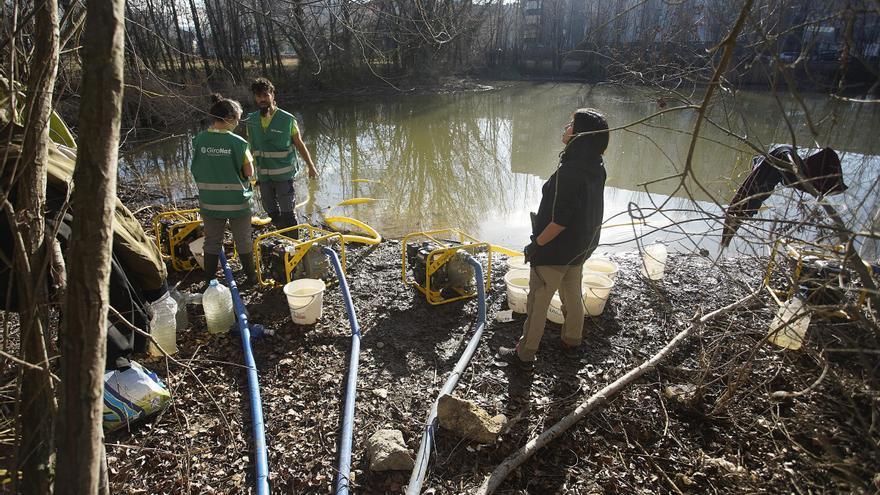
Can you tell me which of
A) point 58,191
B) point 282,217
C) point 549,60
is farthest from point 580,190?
point 549,60

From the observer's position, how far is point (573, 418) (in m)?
3.17

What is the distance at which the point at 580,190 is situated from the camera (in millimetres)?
3229

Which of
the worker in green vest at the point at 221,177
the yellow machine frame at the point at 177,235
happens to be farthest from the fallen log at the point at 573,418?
the yellow machine frame at the point at 177,235

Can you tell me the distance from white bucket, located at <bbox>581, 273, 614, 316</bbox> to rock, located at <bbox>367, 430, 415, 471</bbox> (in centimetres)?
234

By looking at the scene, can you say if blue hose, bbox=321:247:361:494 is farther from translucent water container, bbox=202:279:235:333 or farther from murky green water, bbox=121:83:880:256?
murky green water, bbox=121:83:880:256

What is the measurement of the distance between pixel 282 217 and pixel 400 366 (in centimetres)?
274

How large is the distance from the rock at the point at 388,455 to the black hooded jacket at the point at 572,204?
1.56 m

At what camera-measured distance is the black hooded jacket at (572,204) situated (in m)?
3.20

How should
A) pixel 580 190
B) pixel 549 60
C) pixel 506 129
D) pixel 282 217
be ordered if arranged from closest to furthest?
Result: pixel 580 190
pixel 282 217
pixel 506 129
pixel 549 60

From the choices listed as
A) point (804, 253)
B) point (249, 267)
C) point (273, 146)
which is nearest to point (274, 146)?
point (273, 146)

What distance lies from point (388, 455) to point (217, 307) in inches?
85.7

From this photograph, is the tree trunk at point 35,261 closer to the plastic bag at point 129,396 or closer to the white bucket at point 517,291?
the plastic bag at point 129,396

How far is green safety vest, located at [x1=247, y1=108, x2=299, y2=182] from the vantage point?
5.19 meters

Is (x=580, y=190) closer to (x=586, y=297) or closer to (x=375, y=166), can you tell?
(x=586, y=297)
